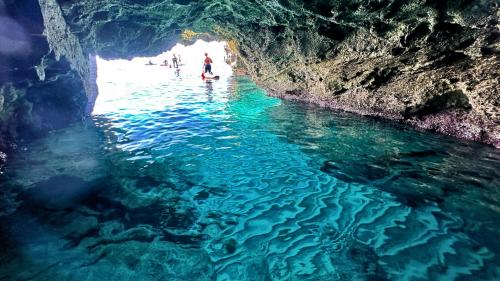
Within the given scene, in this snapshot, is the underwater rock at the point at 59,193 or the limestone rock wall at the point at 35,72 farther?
the limestone rock wall at the point at 35,72

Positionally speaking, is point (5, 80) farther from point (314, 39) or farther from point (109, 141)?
point (314, 39)

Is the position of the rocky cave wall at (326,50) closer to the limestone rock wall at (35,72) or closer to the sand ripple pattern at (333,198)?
the limestone rock wall at (35,72)

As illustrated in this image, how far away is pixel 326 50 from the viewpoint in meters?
12.6

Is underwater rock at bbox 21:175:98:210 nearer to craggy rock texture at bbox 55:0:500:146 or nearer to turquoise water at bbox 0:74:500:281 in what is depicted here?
turquoise water at bbox 0:74:500:281

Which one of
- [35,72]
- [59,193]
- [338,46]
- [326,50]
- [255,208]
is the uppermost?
[338,46]

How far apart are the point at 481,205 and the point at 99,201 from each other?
6408 millimetres

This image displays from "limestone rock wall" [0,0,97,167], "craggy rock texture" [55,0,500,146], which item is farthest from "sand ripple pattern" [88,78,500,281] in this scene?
"limestone rock wall" [0,0,97,167]


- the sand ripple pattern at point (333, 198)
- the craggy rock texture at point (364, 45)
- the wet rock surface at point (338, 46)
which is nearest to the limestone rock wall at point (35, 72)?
the wet rock surface at point (338, 46)

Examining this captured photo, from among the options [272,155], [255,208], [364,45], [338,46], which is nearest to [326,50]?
[338,46]

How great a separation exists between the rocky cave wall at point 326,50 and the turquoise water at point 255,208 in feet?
3.72

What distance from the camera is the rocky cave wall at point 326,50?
7.49 m

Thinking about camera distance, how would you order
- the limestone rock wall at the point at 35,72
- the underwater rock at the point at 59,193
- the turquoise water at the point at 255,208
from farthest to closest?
the limestone rock wall at the point at 35,72
the underwater rock at the point at 59,193
the turquoise water at the point at 255,208

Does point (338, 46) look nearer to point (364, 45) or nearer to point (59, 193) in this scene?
point (364, 45)

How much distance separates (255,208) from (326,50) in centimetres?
955
